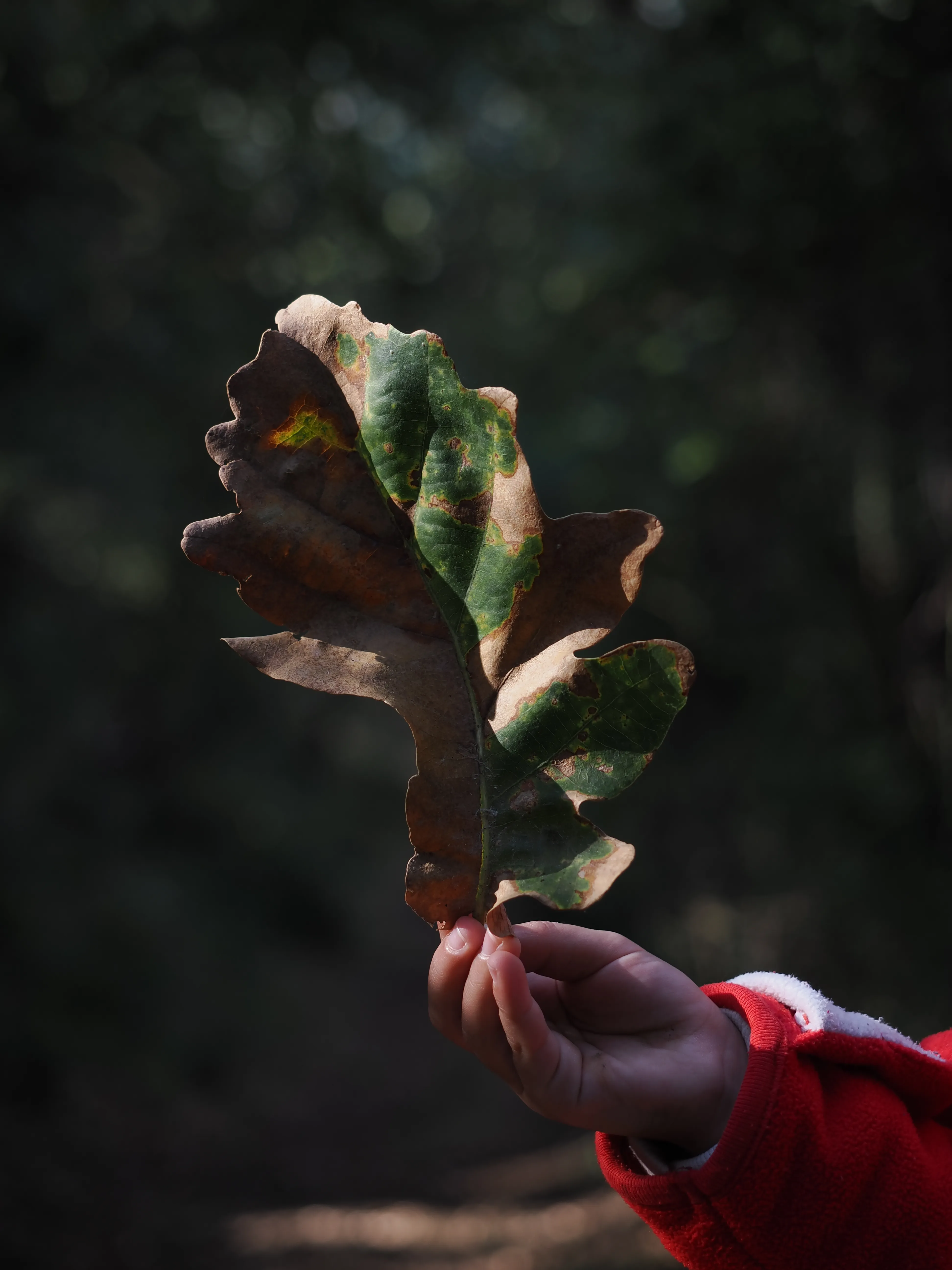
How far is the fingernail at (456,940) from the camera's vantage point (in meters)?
1.05

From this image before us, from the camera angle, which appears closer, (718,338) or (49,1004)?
(718,338)

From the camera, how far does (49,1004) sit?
14.7 feet

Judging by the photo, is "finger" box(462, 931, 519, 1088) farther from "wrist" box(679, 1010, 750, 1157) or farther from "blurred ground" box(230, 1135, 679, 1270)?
"blurred ground" box(230, 1135, 679, 1270)

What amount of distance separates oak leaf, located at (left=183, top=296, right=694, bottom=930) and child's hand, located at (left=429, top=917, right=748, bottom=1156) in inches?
3.7

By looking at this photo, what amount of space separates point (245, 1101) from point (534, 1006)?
17.5 ft

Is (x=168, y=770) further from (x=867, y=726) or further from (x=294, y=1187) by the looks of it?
(x=867, y=726)

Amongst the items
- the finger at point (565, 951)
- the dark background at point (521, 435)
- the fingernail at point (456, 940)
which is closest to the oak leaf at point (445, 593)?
the fingernail at point (456, 940)

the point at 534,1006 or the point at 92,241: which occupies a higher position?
the point at 92,241

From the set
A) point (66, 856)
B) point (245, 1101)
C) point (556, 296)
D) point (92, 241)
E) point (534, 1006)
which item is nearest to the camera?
point (534, 1006)

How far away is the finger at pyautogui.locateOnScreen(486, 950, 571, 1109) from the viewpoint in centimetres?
102

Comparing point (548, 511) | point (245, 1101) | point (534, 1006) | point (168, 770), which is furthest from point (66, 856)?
point (534, 1006)

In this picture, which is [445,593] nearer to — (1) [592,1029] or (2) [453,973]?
(2) [453,973]

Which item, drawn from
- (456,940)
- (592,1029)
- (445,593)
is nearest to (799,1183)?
(592,1029)

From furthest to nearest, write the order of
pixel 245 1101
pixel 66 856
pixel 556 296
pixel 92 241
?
pixel 245 1101, pixel 556 296, pixel 66 856, pixel 92 241
